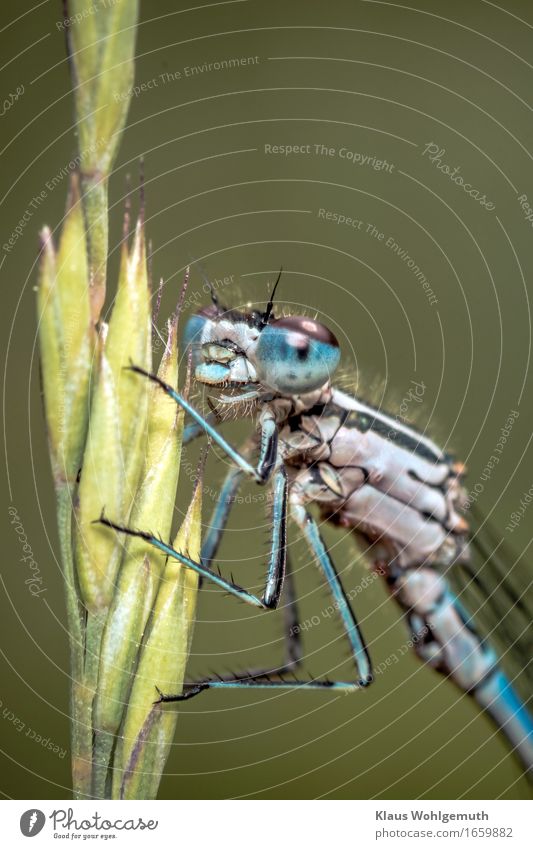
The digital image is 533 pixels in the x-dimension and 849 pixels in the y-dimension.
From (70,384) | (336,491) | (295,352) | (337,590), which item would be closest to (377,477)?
(336,491)

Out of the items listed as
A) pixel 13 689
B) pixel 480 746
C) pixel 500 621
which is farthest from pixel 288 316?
pixel 480 746

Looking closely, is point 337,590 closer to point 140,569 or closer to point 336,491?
point 336,491

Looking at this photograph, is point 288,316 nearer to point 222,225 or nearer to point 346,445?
point 346,445

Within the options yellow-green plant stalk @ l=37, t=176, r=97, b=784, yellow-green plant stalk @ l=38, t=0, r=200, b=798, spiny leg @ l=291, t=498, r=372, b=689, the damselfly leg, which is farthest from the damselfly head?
yellow-green plant stalk @ l=37, t=176, r=97, b=784

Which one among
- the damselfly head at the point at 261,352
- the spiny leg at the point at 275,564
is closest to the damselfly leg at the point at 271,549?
the spiny leg at the point at 275,564

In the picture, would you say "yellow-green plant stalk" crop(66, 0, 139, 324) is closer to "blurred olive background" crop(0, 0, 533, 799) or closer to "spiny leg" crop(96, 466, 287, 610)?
"spiny leg" crop(96, 466, 287, 610)

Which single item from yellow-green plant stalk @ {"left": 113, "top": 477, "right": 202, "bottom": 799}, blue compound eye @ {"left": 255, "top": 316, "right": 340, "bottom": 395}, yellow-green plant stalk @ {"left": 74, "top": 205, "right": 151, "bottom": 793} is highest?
blue compound eye @ {"left": 255, "top": 316, "right": 340, "bottom": 395}

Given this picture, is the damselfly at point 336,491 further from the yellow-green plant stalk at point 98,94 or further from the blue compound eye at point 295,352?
the yellow-green plant stalk at point 98,94
